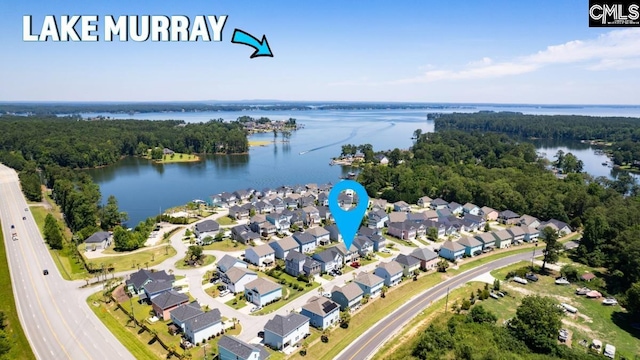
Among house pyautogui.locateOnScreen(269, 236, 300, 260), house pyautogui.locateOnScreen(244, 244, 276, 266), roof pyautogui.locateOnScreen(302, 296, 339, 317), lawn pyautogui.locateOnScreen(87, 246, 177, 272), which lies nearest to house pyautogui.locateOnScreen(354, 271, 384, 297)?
roof pyautogui.locateOnScreen(302, 296, 339, 317)

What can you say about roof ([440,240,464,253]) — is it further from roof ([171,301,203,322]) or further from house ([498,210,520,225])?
roof ([171,301,203,322])

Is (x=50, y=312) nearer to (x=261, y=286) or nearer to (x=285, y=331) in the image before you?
(x=261, y=286)

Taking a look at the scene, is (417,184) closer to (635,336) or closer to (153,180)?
(635,336)

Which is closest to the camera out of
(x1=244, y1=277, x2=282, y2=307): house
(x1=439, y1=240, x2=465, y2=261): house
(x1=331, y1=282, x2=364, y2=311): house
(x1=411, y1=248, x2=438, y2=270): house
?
(x1=331, y1=282, x2=364, y2=311): house

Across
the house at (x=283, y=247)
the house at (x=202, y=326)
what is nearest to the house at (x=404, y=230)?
the house at (x=283, y=247)

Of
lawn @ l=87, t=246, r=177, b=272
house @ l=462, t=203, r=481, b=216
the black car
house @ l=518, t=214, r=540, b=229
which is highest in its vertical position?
house @ l=462, t=203, r=481, b=216
